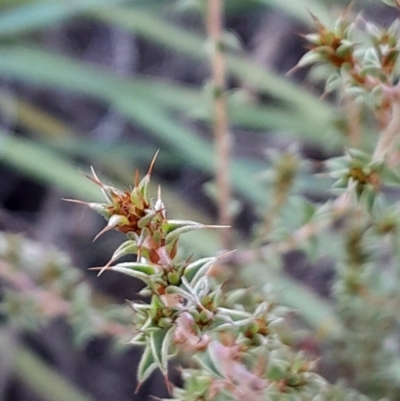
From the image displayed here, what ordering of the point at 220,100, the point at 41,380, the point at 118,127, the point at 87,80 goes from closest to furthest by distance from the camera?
the point at 220,100
the point at 41,380
the point at 87,80
the point at 118,127

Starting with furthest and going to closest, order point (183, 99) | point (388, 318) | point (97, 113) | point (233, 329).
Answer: point (97, 113), point (183, 99), point (388, 318), point (233, 329)

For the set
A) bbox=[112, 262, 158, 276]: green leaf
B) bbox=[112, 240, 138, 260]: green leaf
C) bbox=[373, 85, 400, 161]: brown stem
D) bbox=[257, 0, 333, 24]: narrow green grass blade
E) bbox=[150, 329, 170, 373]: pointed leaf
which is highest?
bbox=[257, 0, 333, 24]: narrow green grass blade

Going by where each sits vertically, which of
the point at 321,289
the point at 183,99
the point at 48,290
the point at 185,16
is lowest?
the point at 48,290

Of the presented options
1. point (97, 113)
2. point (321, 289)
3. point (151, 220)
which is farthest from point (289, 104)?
point (151, 220)

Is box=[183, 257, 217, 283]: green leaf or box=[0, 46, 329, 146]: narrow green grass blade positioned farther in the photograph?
box=[0, 46, 329, 146]: narrow green grass blade

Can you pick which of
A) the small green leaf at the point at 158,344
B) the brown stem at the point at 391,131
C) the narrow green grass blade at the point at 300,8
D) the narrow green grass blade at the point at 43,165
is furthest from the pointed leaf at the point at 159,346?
the narrow green grass blade at the point at 300,8

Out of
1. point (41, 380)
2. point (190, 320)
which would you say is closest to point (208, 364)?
point (190, 320)

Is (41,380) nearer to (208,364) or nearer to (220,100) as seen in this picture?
(220,100)

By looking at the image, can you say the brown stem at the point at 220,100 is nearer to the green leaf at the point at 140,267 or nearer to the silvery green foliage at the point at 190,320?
the silvery green foliage at the point at 190,320

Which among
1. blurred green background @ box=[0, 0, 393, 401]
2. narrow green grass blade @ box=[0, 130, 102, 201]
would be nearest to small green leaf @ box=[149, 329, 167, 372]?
blurred green background @ box=[0, 0, 393, 401]

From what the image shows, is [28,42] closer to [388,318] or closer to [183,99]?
[183,99]

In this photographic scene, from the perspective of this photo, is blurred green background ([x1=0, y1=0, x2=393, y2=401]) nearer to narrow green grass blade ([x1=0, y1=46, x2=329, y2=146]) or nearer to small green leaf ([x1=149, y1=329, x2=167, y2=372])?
narrow green grass blade ([x1=0, y1=46, x2=329, y2=146])
